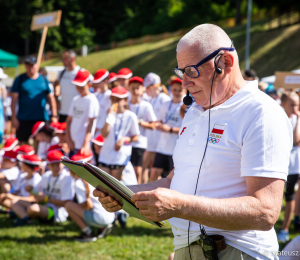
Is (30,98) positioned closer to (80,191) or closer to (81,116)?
(81,116)

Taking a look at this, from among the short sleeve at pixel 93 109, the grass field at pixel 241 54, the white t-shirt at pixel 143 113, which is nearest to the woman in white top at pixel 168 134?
the white t-shirt at pixel 143 113

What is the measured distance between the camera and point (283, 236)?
4.83 meters

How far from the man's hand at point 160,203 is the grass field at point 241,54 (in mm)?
24937

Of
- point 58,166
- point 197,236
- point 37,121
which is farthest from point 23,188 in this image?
point 197,236

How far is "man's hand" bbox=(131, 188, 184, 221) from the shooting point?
Answer: 1419mm

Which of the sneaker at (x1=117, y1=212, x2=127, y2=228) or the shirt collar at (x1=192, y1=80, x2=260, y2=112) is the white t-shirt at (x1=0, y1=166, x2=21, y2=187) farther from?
the shirt collar at (x1=192, y1=80, x2=260, y2=112)

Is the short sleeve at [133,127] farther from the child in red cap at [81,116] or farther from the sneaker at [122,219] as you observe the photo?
the sneaker at [122,219]

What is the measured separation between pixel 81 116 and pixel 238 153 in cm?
443

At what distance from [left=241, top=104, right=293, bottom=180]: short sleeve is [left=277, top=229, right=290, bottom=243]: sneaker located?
364cm

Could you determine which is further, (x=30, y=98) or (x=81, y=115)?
(x=30, y=98)

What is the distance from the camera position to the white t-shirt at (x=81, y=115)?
5738mm

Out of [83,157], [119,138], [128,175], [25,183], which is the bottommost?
[25,183]

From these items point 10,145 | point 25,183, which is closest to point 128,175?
point 25,183

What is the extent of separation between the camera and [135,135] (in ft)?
18.6
